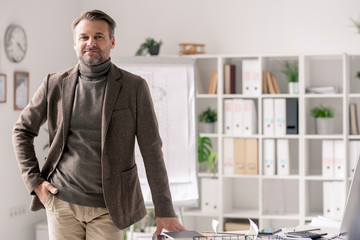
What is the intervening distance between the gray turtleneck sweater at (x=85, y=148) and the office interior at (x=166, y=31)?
8.36 ft

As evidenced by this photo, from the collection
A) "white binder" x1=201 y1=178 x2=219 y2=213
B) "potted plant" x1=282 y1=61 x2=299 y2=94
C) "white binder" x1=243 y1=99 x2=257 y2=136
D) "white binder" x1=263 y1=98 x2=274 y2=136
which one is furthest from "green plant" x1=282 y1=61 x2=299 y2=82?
"white binder" x1=201 y1=178 x2=219 y2=213

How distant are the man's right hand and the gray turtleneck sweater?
2 centimetres

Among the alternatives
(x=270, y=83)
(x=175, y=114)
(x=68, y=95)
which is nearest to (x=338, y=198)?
(x=270, y=83)

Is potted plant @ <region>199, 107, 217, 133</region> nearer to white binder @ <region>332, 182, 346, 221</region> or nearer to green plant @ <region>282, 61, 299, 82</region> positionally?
green plant @ <region>282, 61, 299, 82</region>

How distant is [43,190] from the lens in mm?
2172

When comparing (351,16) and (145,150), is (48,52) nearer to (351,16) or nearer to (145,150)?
(351,16)

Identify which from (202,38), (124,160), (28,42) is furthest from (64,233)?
(202,38)

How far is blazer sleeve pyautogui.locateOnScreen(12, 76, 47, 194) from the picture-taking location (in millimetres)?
2225

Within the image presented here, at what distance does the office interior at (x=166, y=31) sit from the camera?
4.68 m

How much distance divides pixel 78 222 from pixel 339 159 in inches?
124

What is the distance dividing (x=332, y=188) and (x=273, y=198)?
0.51 metres

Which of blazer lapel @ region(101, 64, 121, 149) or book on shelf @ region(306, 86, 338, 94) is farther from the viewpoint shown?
book on shelf @ region(306, 86, 338, 94)

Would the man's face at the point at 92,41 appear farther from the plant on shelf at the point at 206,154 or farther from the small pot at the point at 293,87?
the small pot at the point at 293,87

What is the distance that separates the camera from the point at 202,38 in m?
5.34
